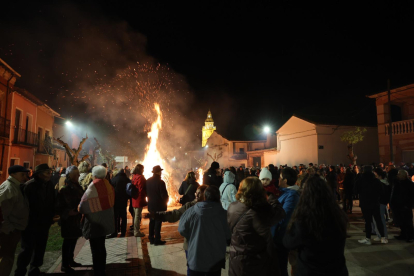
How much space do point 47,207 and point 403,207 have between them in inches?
327

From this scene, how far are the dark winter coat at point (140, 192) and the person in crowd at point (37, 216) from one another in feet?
9.26

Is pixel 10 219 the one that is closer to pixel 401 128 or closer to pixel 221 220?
pixel 221 220

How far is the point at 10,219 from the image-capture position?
Result: 3969 mm

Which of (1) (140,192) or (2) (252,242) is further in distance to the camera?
(1) (140,192)

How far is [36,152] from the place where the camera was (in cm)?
2200

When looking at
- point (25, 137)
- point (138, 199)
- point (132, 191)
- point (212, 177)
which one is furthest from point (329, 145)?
point (25, 137)

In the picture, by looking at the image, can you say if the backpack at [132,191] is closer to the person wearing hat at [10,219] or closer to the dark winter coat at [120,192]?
the dark winter coat at [120,192]

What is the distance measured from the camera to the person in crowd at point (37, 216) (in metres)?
4.22

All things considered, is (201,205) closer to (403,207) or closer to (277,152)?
(403,207)

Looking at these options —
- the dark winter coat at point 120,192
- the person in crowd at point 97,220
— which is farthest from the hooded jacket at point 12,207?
the dark winter coat at point 120,192

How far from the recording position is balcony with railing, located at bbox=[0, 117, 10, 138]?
648 inches

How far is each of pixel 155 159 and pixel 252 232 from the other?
13783 millimetres

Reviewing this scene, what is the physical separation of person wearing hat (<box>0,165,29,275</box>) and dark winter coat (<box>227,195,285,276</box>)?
3374mm

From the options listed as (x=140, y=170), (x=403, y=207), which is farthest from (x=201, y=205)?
(x=403, y=207)
